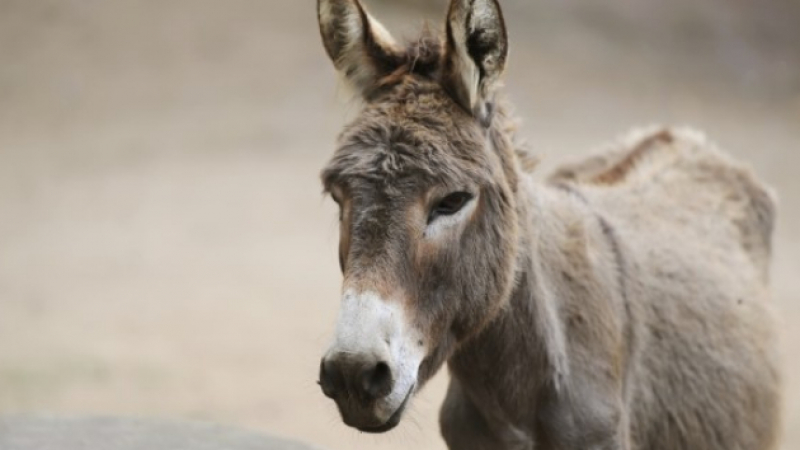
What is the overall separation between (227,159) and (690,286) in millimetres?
8412

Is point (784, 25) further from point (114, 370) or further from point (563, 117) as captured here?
point (114, 370)

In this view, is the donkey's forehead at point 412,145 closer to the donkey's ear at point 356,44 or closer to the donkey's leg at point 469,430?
the donkey's ear at point 356,44

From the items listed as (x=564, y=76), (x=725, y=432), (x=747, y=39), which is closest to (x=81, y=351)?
(x=725, y=432)

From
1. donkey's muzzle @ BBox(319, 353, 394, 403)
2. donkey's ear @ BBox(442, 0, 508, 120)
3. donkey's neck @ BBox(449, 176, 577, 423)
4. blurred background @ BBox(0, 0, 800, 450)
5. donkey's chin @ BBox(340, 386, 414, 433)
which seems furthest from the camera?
blurred background @ BBox(0, 0, 800, 450)

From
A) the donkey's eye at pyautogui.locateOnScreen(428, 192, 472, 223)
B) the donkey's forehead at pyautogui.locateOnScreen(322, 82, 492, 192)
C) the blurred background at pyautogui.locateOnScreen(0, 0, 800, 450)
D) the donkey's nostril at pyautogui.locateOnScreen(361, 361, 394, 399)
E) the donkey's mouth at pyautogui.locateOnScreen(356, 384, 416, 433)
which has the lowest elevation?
the donkey's mouth at pyautogui.locateOnScreen(356, 384, 416, 433)

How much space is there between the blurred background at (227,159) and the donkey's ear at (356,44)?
3204 mm

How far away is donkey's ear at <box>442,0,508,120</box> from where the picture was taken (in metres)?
3.16

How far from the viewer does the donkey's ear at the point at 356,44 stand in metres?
3.38

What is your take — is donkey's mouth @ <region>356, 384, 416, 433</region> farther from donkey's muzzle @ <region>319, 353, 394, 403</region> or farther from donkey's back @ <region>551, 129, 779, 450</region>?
donkey's back @ <region>551, 129, 779, 450</region>

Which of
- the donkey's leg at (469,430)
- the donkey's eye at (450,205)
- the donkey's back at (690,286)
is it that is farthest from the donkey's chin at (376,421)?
the donkey's back at (690,286)

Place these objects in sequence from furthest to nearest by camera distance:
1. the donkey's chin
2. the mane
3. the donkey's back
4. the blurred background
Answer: the blurred background < the donkey's back < the mane < the donkey's chin

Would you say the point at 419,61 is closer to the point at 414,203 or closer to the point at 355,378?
the point at 414,203

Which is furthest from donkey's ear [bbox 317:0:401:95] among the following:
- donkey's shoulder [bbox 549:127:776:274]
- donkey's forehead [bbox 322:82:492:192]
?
donkey's shoulder [bbox 549:127:776:274]

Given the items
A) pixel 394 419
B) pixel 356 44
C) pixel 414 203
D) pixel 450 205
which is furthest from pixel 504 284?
pixel 356 44
